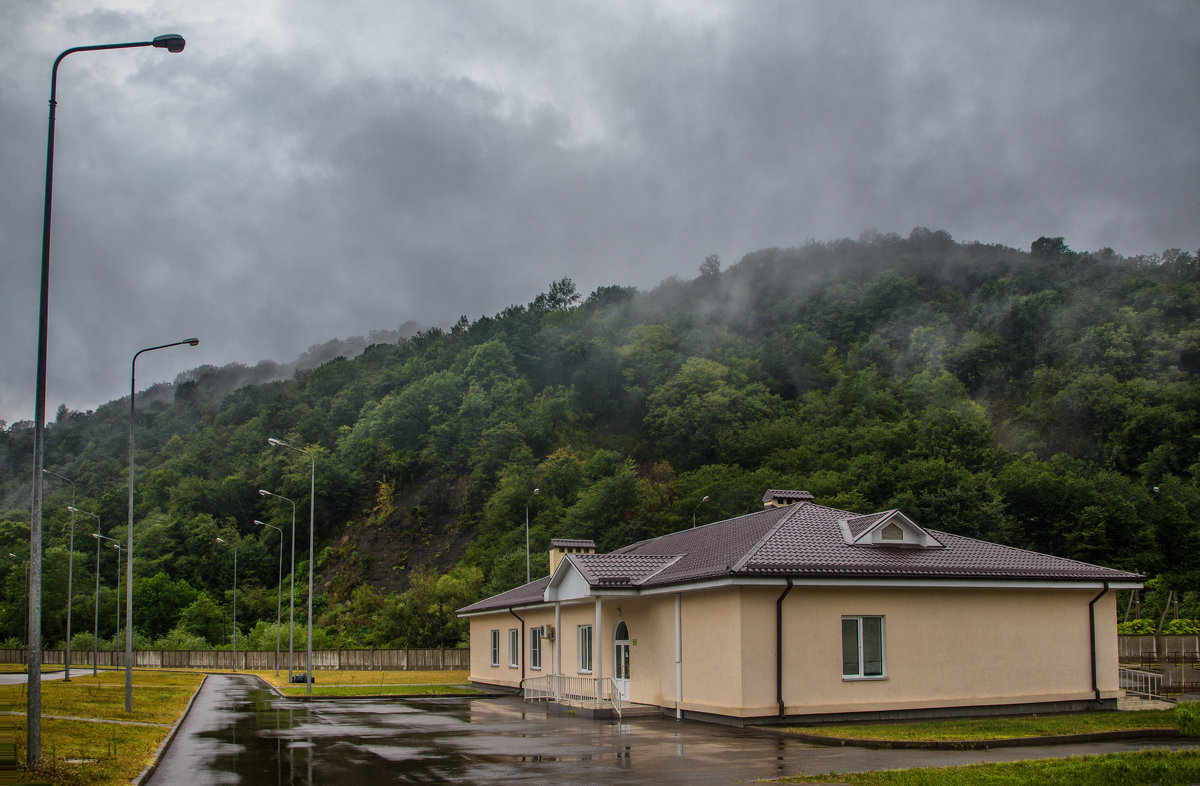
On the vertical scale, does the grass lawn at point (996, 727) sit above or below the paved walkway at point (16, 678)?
above

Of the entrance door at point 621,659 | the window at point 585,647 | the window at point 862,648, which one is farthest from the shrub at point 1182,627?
the window at point 585,647

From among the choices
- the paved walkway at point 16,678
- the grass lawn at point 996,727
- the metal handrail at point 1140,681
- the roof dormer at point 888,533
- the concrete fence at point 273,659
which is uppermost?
the roof dormer at point 888,533

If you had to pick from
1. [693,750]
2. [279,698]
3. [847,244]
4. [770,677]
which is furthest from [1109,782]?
[847,244]

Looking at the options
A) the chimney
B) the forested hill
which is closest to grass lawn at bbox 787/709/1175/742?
the chimney

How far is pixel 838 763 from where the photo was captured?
14305 millimetres

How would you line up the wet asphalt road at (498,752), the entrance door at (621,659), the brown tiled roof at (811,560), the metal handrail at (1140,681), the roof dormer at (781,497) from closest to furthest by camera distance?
1. the wet asphalt road at (498,752)
2. the brown tiled roof at (811,560)
3. the entrance door at (621,659)
4. the metal handrail at (1140,681)
5. the roof dormer at (781,497)

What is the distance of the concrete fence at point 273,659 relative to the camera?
5603cm

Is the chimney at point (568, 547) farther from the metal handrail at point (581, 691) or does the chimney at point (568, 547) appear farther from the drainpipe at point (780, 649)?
the drainpipe at point (780, 649)

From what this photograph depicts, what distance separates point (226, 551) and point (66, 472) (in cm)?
4023

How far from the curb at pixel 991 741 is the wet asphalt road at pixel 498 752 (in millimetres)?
403

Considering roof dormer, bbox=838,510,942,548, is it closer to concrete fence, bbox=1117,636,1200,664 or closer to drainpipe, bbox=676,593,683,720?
drainpipe, bbox=676,593,683,720

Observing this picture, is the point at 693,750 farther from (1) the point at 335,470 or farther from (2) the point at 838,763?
(1) the point at 335,470

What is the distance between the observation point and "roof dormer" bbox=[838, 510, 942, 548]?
23109 millimetres

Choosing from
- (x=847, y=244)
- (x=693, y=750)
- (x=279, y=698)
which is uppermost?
(x=847, y=244)
